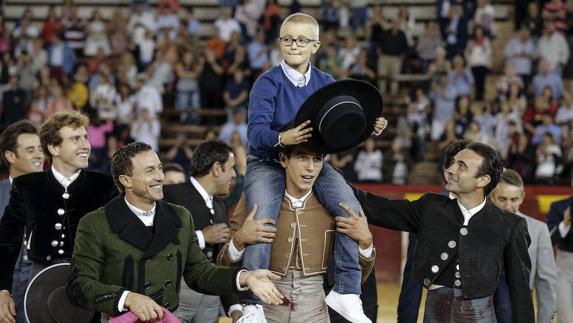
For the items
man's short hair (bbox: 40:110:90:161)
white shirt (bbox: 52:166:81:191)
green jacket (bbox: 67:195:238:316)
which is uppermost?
man's short hair (bbox: 40:110:90:161)

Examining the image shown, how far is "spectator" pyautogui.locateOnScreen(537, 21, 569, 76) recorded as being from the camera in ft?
54.5

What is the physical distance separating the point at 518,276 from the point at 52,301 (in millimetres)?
2347

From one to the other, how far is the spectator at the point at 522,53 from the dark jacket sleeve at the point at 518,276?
11.3 metres

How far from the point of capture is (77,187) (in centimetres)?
580

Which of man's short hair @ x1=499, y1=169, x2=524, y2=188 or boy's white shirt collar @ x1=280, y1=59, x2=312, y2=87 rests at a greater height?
boy's white shirt collar @ x1=280, y1=59, x2=312, y2=87

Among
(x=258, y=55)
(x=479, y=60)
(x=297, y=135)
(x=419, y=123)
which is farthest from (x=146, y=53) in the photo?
(x=297, y=135)

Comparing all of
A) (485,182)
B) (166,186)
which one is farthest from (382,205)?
(166,186)

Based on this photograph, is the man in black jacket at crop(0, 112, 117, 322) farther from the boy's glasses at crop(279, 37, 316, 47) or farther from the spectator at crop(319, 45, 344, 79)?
the spectator at crop(319, 45, 344, 79)

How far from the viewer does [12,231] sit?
5797 mm

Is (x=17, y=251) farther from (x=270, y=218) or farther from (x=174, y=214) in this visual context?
(x=270, y=218)

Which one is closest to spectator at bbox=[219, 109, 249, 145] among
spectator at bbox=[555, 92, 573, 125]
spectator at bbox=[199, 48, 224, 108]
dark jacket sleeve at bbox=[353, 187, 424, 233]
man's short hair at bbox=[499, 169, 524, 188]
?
spectator at bbox=[199, 48, 224, 108]

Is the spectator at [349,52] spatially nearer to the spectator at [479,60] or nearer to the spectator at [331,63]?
the spectator at [331,63]

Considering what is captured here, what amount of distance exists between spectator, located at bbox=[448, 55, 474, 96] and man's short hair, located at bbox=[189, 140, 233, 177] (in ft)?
32.1

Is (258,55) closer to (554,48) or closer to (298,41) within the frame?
(554,48)
